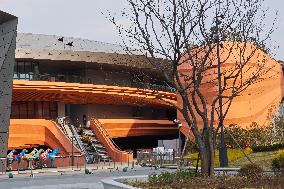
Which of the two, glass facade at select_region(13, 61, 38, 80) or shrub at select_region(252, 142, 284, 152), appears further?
glass facade at select_region(13, 61, 38, 80)

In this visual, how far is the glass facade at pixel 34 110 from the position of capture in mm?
53438

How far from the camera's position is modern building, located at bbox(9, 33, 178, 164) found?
48.2 meters

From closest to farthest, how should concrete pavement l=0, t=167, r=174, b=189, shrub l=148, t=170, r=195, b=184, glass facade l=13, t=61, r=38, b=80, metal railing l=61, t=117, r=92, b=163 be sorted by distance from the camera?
shrub l=148, t=170, r=195, b=184
concrete pavement l=0, t=167, r=174, b=189
metal railing l=61, t=117, r=92, b=163
glass facade l=13, t=61, r=38, b=80

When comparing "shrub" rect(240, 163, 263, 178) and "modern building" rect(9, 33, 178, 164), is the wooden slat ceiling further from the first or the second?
"shrub" rect(240, 163, 263, 178)

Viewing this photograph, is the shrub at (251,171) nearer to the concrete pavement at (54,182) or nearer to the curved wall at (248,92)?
the concrete pavement at (54,182)

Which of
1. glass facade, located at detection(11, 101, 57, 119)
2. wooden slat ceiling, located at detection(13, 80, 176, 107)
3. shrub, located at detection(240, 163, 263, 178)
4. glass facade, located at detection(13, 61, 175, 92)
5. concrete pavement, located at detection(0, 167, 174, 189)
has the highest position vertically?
glass facade, located at detection(13, 61, 175, 92)

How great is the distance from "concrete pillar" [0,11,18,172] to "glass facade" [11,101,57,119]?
1634 centimetres

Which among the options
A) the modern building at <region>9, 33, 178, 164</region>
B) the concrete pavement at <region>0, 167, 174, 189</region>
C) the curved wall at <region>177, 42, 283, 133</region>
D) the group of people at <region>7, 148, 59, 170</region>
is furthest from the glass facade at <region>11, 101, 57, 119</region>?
the concrete pavement at <region>0, 167, 174, 189</region>

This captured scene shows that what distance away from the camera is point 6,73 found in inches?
1432

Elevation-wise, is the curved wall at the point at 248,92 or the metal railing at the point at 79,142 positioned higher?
the curved wall at the point at 248,92

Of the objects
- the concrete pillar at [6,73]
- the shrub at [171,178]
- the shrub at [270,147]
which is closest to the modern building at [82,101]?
the concrete pillar at [6,73]

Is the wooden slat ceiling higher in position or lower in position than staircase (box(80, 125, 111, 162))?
higher

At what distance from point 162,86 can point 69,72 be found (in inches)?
461

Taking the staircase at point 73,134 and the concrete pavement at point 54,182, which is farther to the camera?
the staircase at point 73,134
